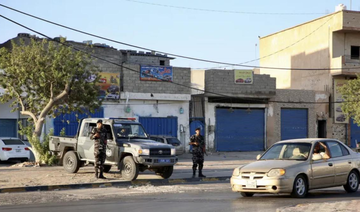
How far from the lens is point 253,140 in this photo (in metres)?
42.8

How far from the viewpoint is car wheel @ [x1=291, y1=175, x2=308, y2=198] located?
44.2ft

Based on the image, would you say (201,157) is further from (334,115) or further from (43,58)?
(334,115)

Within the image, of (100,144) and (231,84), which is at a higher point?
(231,84)

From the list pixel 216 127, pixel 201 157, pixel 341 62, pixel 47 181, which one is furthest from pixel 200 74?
pixel 47 181

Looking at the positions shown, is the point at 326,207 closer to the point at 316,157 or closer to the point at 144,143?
the point at 316,157

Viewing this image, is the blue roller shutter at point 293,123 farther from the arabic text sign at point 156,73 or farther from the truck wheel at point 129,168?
the truck wheel at point 129,168

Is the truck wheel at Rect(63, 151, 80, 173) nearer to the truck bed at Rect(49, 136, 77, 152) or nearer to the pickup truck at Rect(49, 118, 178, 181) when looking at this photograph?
the pickup truck at Rect(49, 118, 178, 181)

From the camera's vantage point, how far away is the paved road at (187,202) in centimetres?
1176

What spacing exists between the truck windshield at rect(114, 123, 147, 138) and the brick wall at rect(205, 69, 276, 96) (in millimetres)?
20601

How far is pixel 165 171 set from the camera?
1956 centimetres

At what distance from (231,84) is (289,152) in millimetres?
26727

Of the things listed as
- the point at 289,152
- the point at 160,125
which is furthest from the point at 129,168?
the point at 160,125

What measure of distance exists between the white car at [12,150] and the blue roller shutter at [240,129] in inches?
634

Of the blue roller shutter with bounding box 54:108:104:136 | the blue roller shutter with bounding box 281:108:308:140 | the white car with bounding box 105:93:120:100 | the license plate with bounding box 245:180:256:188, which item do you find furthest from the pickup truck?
the blue roller shutter with bounding box 281:108:308:140
